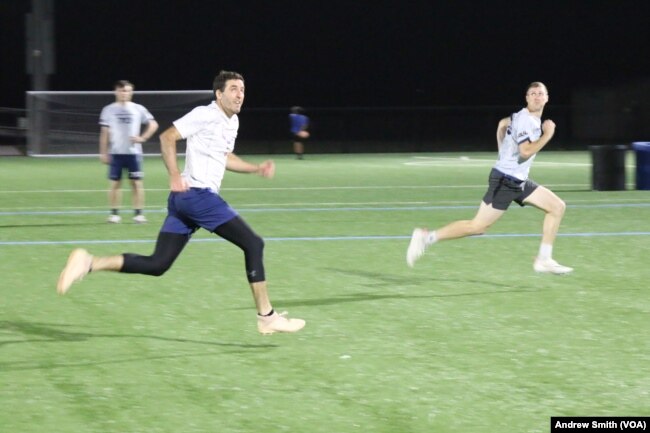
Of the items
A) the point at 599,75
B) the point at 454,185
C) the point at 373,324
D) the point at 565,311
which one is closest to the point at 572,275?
the point at 565,311

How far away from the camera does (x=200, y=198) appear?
26.4ft

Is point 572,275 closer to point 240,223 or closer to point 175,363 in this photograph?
point 240,223

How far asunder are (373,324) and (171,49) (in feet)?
162

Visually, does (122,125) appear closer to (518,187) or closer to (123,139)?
(123,139)

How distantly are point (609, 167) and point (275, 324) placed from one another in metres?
14.9

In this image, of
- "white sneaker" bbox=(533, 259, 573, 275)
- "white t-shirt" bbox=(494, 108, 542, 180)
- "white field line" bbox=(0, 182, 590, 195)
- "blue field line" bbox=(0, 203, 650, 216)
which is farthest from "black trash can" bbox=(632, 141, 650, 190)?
"white t-shirt" bbox=(494, 108, 542, 180)

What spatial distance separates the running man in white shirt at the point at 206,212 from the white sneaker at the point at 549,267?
365cm

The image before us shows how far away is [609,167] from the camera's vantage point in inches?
861

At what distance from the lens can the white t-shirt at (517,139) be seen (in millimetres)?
10453

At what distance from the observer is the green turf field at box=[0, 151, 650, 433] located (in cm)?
621

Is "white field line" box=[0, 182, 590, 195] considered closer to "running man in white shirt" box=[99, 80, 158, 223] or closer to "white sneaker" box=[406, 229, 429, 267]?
"running man in white shirt" box=[99, 80, 158, 223]

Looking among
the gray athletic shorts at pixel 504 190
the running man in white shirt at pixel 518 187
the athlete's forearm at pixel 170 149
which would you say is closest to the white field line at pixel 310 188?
the running man in white shirt at pixel 518 187

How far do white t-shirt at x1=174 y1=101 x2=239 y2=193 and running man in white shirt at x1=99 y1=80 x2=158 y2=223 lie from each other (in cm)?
790

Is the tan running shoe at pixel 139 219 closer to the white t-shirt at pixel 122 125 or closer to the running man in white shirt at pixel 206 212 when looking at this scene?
the white t-shirt at pixel 122 125
